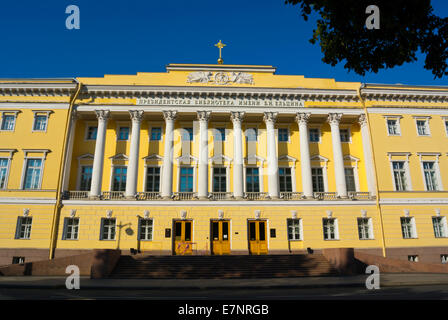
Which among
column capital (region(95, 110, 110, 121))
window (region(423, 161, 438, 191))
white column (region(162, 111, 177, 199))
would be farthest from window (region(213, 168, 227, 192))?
window (region(423, 161, 438, 191))

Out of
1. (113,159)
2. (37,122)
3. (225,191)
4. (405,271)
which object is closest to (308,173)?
(225,191)

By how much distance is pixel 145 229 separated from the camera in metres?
22.9

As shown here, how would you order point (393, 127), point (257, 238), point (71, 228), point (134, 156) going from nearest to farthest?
point (71, 228)
point (257, 238)
point (134, 156)
point (393, 127)

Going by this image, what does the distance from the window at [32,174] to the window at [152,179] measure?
8183mm

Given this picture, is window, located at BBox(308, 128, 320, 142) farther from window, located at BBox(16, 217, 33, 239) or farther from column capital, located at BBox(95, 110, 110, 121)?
window, located at BBox(16, 217, 33, 239)

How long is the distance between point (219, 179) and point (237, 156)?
2557 millimetres

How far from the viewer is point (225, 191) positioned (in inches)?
1000

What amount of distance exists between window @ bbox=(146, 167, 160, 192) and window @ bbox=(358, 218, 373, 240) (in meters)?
16.7

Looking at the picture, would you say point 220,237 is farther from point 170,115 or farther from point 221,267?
point 170,115

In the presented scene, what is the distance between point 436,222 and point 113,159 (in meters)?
27.0

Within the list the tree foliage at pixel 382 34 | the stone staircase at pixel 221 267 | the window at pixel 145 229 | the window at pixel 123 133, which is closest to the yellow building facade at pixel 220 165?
the window at pixel 145 229

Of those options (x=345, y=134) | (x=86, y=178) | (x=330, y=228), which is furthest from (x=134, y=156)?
(x=345, y=134)

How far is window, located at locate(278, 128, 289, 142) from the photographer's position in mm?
27016

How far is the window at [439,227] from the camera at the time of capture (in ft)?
77.5
